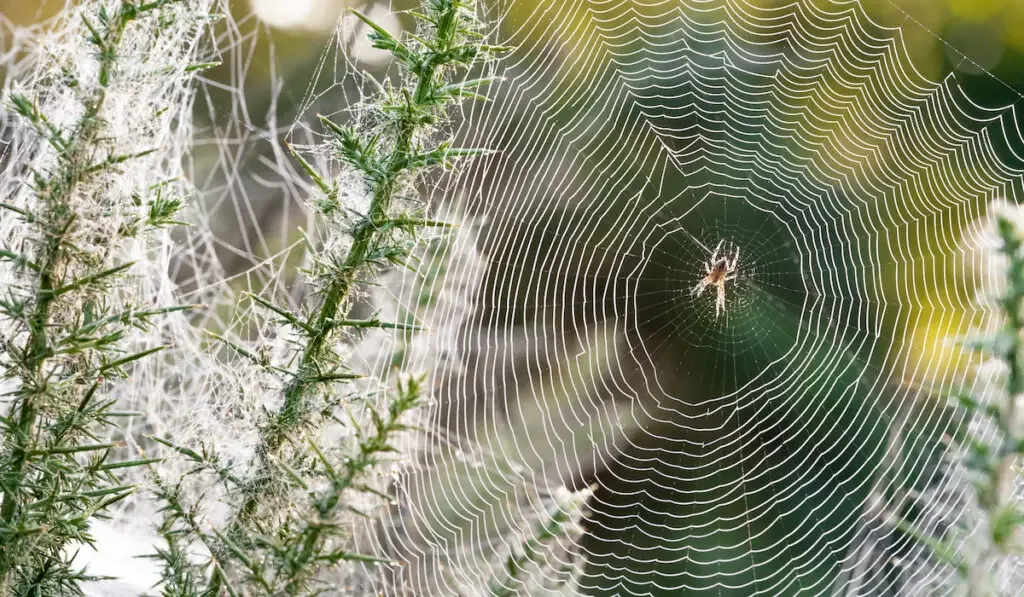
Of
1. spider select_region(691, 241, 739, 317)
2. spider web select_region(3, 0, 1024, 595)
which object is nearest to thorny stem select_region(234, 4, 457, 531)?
spider web select_region(3, 0, 1024, 595)

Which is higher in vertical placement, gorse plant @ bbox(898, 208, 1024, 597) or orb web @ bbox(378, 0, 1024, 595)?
orb web @ bbox(378, 0, 1024, 595)

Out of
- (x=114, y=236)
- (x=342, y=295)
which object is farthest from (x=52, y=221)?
(x=342, y=295)

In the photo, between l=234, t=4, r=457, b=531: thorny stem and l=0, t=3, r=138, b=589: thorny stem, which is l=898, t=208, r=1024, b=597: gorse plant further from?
l=0, t=3, r=138, b=589: thorny stem

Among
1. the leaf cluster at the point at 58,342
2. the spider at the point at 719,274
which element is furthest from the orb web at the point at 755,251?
the leaf cluster at the point at 58,342

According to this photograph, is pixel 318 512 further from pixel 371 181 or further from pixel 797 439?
pixel 797 439

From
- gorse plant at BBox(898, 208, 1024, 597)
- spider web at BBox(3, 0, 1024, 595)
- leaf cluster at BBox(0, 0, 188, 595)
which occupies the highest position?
spider web at BBox(3, 0, 1024, 595)

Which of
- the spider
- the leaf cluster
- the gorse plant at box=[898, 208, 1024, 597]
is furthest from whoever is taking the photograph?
the spider
